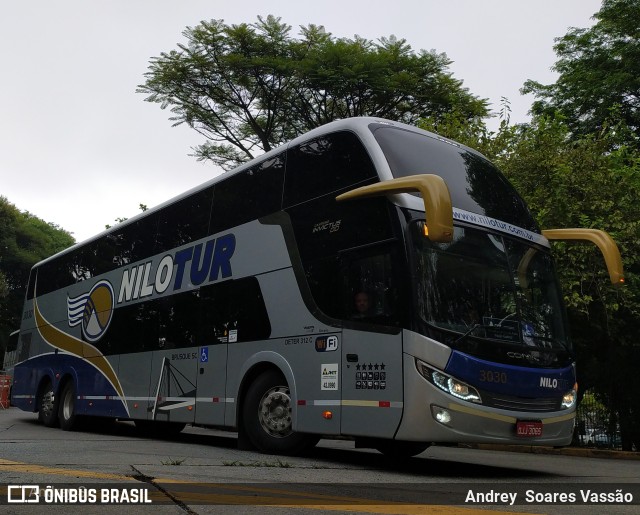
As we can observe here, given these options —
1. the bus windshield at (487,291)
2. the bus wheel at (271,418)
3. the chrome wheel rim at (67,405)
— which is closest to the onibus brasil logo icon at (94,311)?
the chrome wheel rim at (67,405)

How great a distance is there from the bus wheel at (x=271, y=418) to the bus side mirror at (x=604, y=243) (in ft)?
12.9

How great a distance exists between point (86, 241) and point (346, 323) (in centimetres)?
991

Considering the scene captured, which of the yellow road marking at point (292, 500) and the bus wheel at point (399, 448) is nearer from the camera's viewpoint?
the yellow road marking at point (292, 500)

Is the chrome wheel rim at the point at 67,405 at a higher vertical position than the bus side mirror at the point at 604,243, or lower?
lower

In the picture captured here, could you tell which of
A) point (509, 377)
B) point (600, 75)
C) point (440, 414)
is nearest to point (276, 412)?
point (440, 414)

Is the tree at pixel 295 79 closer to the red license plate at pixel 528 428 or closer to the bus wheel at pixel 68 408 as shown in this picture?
the bus wheel at pixel 68 408

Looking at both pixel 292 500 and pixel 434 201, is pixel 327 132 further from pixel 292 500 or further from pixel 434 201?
pixel 292 500

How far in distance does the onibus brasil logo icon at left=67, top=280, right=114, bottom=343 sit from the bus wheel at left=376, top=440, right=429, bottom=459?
23.3ft

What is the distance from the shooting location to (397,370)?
8.23m

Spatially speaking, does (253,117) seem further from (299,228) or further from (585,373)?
(299,228)

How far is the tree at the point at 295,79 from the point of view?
24109 mm

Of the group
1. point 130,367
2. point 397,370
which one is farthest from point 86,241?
point 397,370

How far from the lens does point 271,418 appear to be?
33.0 feet

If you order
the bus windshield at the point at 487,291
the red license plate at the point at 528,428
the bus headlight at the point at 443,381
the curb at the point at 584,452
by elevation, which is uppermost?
the bus windshield at the point at 487,291
